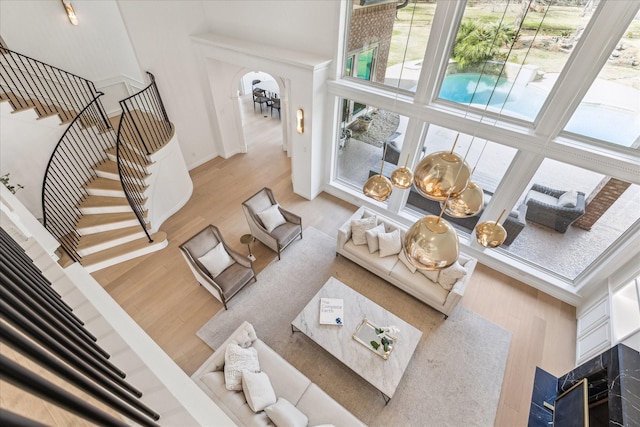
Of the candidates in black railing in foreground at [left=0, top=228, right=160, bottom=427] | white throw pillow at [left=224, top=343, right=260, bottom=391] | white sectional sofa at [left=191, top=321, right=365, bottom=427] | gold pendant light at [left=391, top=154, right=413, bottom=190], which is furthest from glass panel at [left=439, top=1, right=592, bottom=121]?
black railing in foreground at [left=0, top=228, right=160, bottom=427]

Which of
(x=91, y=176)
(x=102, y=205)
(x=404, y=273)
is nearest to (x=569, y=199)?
(x=404, y=273)

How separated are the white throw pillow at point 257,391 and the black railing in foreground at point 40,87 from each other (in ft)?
17.7

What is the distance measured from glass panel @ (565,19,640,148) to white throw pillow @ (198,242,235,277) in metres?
5.34

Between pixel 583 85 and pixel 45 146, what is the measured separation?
8.24 meters

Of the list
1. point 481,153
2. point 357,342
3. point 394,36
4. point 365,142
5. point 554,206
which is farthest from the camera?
point 365,142

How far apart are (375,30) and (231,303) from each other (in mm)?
5146

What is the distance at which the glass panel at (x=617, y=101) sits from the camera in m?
3.46

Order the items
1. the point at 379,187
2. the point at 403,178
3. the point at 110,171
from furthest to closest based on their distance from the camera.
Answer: the point at 110,171 < the point at 379,187 < the point at 403,178

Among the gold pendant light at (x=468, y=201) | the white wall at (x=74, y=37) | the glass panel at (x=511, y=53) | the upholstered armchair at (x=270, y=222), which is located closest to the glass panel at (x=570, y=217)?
the glass panel at (x=511, y=53)

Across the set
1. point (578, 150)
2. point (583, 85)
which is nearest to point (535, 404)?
point (578, 150)

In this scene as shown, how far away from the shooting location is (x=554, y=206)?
482 cm

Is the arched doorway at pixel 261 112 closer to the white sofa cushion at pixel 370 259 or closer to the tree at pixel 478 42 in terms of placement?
the white sofa cushion at pixel 370 259

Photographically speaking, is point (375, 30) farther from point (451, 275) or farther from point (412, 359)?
point (412, 359)

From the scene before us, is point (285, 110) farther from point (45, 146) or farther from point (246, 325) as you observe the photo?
point (246, 325)
